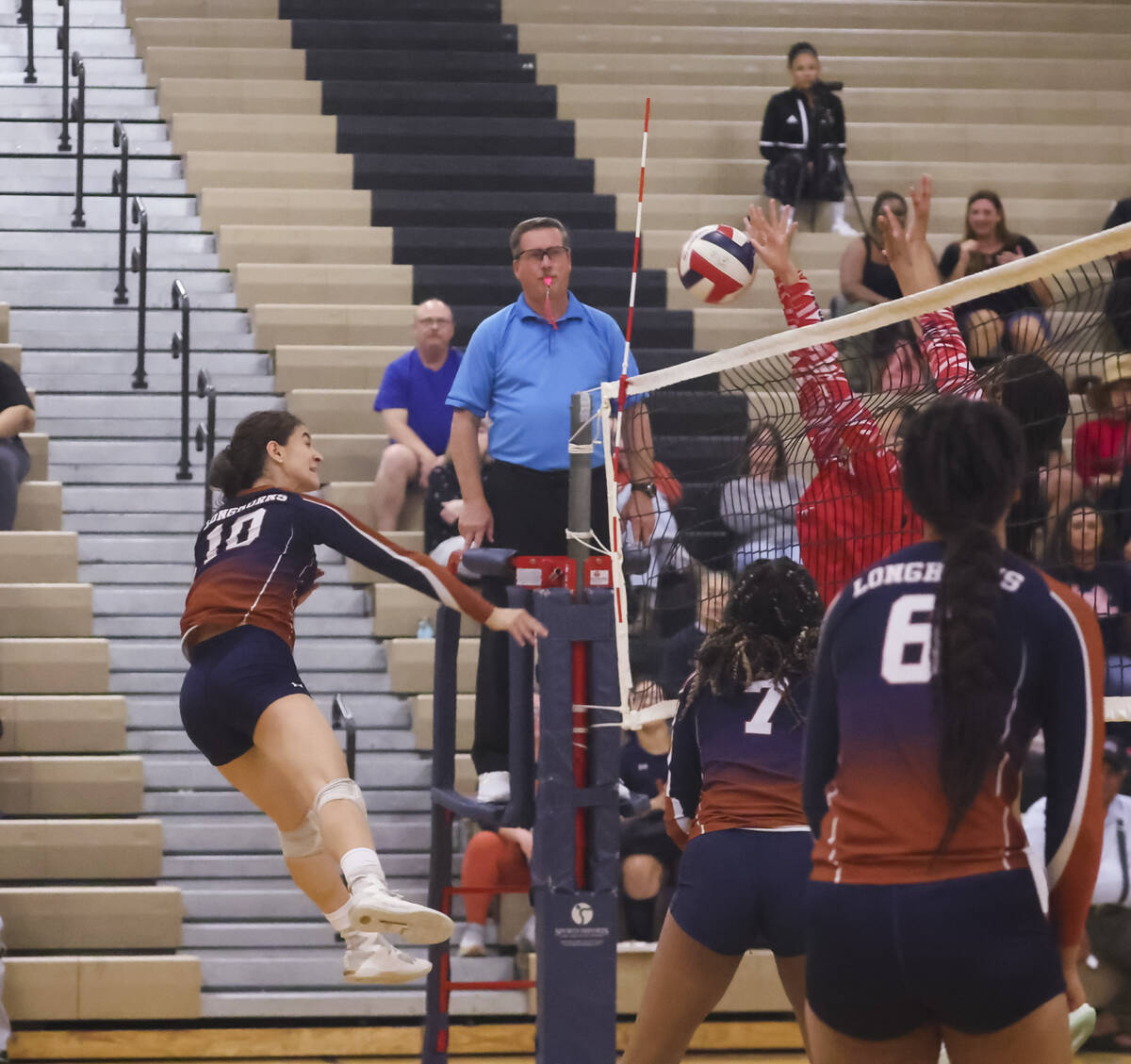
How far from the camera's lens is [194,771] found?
8359 mm

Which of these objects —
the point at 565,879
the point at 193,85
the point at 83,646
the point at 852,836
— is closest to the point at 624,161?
the point at 193,85

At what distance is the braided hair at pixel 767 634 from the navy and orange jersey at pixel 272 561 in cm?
83

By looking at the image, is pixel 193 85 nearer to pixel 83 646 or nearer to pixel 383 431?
pixel 383 431

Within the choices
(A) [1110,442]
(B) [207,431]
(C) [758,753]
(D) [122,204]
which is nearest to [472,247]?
(D) [122,204]

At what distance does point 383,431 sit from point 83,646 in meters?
2.13

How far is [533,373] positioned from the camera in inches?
257

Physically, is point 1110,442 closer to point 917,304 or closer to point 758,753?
point 917,304

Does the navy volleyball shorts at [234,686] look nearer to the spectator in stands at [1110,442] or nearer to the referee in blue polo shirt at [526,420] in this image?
the referee in blue polo shirt at [526,420]

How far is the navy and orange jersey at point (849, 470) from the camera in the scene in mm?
5051

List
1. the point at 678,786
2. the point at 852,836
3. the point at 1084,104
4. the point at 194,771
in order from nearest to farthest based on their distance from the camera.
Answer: the point at 852,836
the point at 678,786
the point at 194,771
the point at 1084,104

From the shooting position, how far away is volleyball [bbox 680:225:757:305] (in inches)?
251

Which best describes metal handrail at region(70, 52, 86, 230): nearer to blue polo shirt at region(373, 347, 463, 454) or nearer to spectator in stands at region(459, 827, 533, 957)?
blue polo shirt at region(373, 347, 463, 454)

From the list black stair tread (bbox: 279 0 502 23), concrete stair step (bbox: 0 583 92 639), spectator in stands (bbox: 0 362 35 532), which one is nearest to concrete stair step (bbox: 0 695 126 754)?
concrete stair step (bbox: 0 583 92 639)

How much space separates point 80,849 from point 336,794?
3284mm
